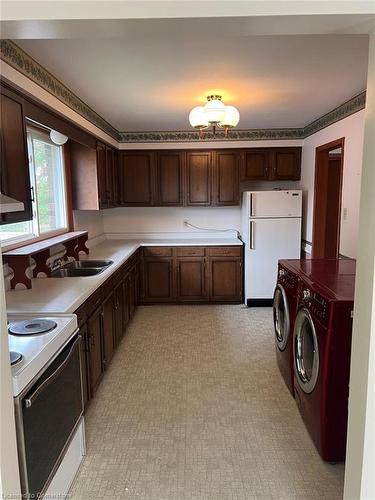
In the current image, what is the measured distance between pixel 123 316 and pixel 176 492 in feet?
6.57

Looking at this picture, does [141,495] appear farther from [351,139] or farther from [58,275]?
[351,139]

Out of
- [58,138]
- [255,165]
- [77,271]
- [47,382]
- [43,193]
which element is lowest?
[47,382]

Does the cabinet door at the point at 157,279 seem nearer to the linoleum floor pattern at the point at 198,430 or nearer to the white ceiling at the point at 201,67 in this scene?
the linoleum floor pattern at the point at 198,430

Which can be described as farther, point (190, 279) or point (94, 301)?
point (190, 279)

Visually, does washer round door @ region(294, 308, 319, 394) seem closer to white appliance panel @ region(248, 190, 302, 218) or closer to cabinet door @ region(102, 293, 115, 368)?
cabinet door @ region(102, 293, 115, 368)

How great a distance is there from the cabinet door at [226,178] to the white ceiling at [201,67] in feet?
3.84

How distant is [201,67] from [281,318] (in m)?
1.97

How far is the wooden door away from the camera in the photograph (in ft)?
10.6

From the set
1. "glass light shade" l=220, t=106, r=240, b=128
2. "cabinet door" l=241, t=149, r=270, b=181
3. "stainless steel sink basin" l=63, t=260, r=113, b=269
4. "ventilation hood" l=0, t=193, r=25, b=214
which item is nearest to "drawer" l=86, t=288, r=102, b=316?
"stainless steel sink basin" l=63, t=260, r=113, b=269

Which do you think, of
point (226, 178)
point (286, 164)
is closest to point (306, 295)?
point (226, 178)

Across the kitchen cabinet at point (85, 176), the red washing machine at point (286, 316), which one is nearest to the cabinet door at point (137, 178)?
the kitchen cabinet at point (85, 176)

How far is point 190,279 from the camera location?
15.5 feet

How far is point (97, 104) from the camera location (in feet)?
11.0

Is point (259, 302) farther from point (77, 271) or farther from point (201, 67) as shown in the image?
point (201, 67)
